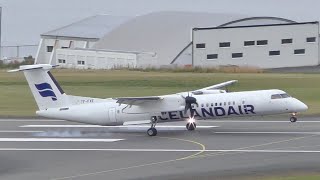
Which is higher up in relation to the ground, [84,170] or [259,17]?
[259,17]

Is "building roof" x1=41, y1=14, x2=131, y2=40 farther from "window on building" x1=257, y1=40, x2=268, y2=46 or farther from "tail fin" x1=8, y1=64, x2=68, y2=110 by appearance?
"tail fin" x1=8, y1=64, x2=68, y2=110

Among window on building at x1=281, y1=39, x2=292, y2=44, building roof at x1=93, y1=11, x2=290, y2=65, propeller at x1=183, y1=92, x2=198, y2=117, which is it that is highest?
building roof at x1=93, y1=11, x2=290, y2=65

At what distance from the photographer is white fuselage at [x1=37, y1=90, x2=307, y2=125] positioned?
38.4m

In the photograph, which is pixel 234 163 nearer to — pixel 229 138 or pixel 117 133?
pixel 229 138

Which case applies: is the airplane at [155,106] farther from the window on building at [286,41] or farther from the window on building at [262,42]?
the window on building at [286,41]

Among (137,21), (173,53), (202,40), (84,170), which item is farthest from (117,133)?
(137,21)

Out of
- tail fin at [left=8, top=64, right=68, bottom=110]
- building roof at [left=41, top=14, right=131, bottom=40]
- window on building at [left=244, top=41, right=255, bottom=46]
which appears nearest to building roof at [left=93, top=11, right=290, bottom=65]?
building roof at [left=41, top=14, right=131, bottom=40]

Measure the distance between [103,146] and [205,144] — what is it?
4.58 meters

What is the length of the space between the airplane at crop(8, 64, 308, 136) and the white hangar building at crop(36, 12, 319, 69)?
7760 cm

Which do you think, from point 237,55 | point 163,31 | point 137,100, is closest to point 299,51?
point 237,55

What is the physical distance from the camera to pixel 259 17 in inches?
5310

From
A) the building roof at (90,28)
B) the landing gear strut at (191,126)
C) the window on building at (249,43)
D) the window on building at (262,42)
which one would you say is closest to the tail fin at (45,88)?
the landing gear strut at (191,126)

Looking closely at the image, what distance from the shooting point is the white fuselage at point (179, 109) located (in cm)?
3841

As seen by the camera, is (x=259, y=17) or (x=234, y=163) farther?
(x=259, y=17)
